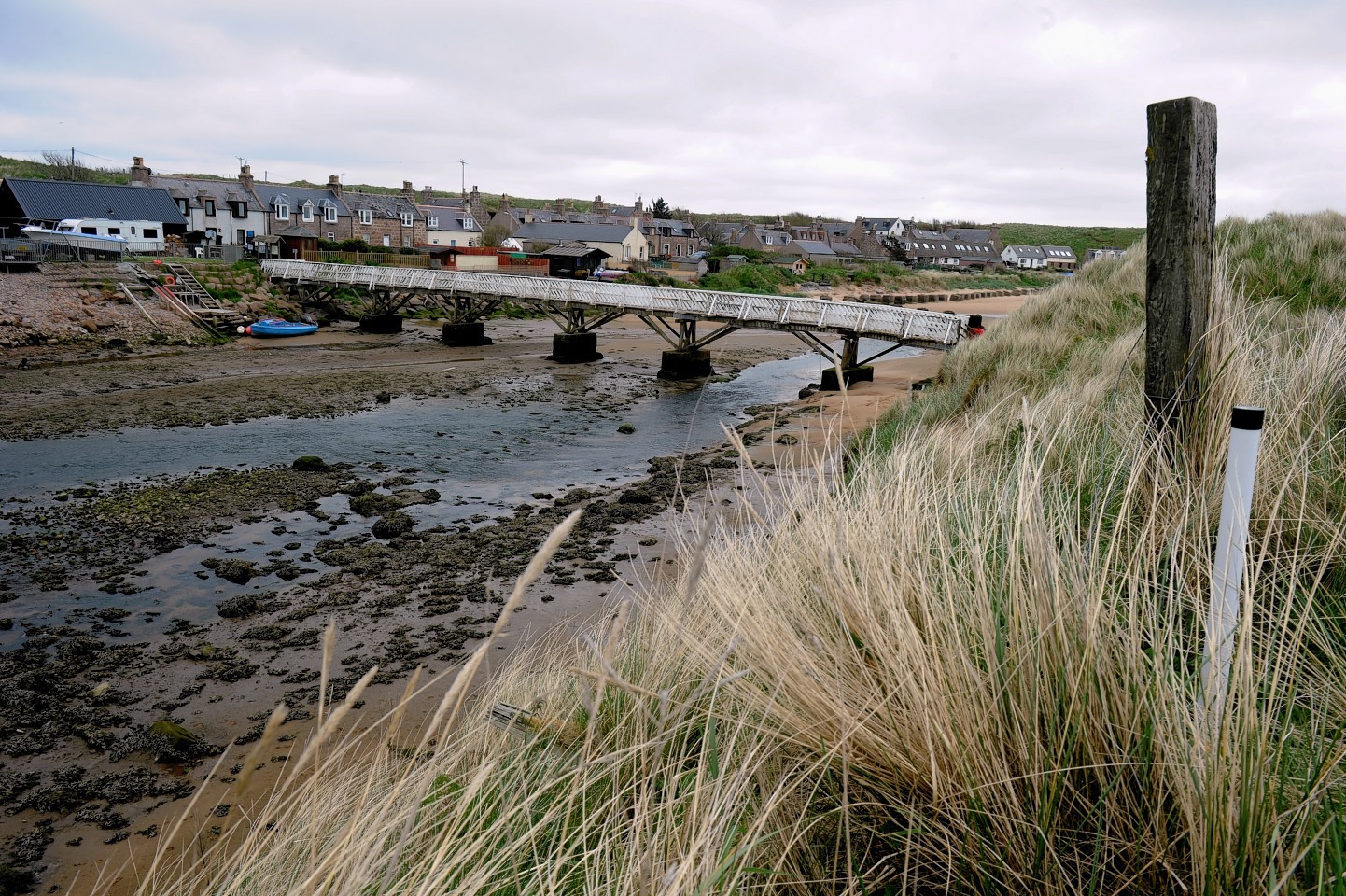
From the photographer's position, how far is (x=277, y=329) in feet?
117

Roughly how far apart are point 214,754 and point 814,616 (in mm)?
5789

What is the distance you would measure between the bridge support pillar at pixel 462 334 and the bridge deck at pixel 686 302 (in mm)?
1356

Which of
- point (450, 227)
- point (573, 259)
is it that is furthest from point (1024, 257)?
point (573, 259)

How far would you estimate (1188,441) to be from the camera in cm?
361

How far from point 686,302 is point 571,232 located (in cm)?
4669

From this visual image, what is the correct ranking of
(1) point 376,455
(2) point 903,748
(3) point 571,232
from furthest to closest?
(3) point 571,232, (1) point 376,455, (2) point 903,748

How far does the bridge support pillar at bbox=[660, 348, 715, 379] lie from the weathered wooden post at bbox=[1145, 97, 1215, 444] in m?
25.5

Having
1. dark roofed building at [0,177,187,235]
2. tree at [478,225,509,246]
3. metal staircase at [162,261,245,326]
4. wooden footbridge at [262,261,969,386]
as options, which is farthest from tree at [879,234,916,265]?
metal staircase at [162,261,245,326]

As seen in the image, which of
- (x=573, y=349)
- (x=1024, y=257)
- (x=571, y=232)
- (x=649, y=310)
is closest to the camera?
(x=649, y=310)

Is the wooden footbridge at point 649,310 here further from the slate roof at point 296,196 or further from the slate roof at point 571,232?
the slate roof at point 571,232

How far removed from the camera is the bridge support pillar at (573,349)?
32625 mm

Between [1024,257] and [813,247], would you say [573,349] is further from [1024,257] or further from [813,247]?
[1024,257]

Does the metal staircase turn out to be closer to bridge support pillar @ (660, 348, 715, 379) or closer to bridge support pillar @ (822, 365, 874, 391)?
bridge support pillar @ (660, 348, 715, 379)

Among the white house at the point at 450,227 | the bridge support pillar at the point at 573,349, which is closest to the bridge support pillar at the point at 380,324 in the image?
the bridge support pillar at the point at 573,349
